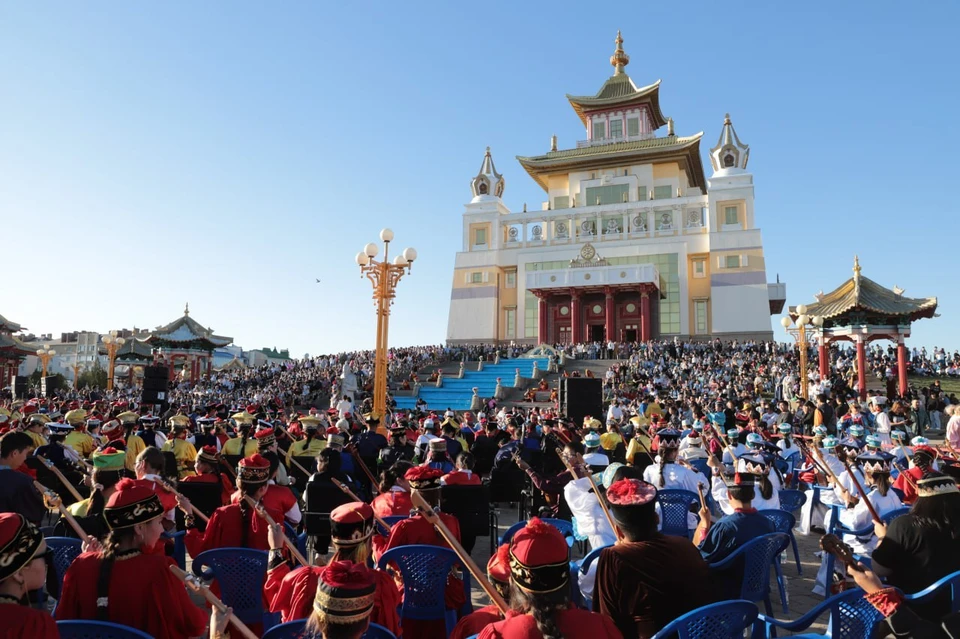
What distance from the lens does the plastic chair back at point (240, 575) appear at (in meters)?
4.00

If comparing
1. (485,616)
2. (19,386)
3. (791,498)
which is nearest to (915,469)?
(791,498)

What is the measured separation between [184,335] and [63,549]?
5137cm

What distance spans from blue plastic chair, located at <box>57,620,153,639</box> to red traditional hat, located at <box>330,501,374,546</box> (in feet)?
3.00

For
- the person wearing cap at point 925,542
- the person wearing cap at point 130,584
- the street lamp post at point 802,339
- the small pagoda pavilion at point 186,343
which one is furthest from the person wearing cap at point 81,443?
the small pagoda pavilion at point 186,343

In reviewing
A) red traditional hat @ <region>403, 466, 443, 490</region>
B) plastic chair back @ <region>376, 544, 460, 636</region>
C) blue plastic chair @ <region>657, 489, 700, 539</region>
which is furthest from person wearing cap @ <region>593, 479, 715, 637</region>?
blue plastic chair @ <region>657, 489, 700, 539</region>

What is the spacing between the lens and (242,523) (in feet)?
14.6

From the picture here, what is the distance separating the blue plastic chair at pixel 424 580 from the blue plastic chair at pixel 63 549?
2132 millimetres

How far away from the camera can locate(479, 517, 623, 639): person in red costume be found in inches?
93.0

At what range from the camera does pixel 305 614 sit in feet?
10.2

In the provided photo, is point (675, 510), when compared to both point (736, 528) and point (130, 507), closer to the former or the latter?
point (736, 528)

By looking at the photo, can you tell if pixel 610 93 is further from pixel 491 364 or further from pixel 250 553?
pixel 250 553

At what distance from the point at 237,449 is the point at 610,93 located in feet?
174

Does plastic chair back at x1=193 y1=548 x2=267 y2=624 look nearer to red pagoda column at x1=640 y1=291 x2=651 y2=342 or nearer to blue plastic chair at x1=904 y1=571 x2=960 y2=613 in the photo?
blue plastic chair at x1=904 y1=571 x2=960 y2=613

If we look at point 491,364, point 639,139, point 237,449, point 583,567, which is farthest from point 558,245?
point 583,567
